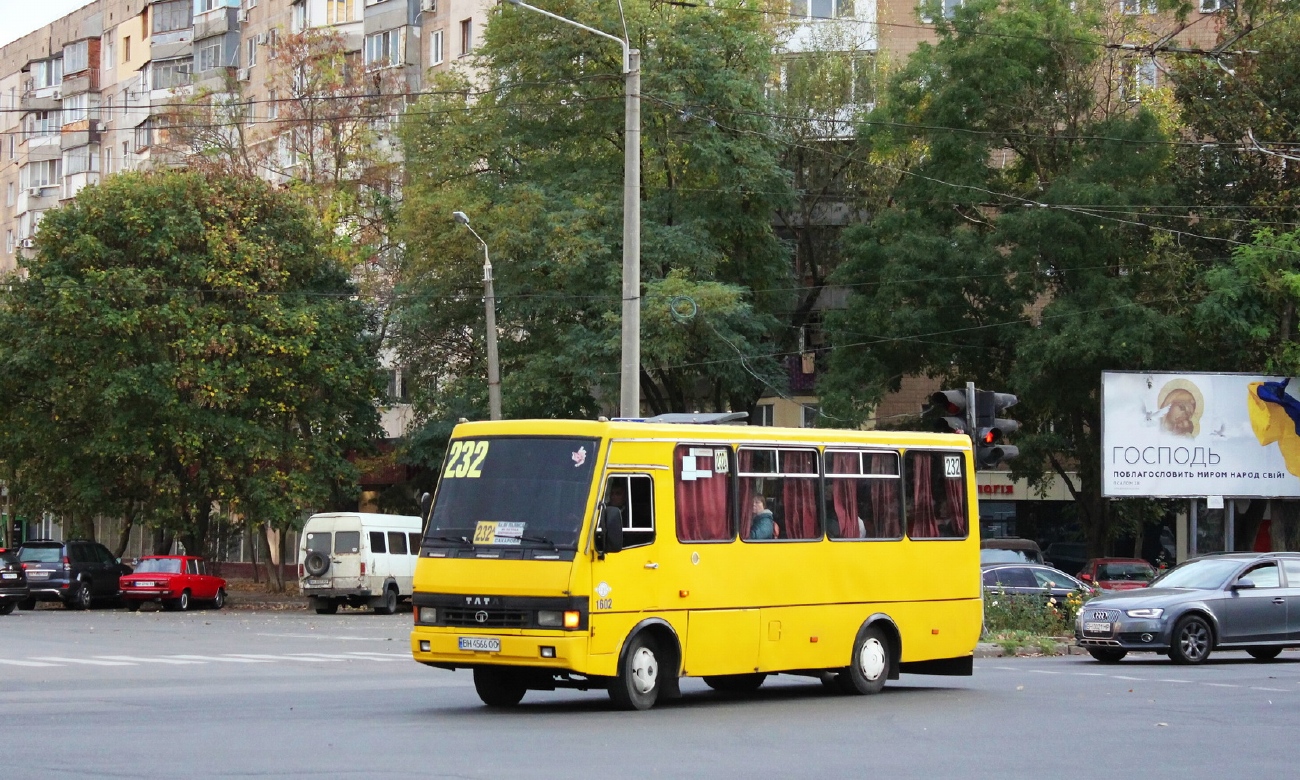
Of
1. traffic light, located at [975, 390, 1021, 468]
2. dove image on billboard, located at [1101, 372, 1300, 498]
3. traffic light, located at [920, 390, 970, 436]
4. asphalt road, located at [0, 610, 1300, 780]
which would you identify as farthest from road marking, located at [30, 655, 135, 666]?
dove image on billboard, located at [1101, 372, 1300, 498]

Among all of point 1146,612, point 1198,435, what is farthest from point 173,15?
point 1146,612

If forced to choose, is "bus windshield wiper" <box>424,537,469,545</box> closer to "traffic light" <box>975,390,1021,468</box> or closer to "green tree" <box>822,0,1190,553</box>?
"traffic light" <box>975,390,1021,468</box>

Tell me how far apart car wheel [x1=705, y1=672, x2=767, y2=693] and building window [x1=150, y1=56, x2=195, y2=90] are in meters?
64.3

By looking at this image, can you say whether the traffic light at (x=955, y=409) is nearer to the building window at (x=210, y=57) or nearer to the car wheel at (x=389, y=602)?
the car wheel at (x=389, y=602)

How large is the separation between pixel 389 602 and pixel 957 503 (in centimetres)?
2555

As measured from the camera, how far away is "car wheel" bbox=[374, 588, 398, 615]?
42625 millimetres

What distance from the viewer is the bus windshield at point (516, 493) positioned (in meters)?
15.6

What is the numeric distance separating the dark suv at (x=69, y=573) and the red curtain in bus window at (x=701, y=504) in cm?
3079

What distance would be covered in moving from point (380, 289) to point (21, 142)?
152ft

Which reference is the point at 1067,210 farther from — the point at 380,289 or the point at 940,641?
the point at 940,641

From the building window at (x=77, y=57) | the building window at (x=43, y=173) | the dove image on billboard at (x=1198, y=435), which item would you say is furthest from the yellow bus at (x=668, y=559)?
the building window at (x=77, y=57)

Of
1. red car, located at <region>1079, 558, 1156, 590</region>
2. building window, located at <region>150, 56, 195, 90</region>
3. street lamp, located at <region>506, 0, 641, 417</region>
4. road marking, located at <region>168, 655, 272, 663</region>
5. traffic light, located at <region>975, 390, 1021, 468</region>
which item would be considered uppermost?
building window, located at <region>150, 56, 195, 90</region>

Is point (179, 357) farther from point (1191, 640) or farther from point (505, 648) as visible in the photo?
point (505, 648)

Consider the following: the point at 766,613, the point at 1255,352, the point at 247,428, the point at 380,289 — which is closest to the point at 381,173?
the point at 380,289
